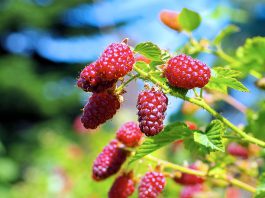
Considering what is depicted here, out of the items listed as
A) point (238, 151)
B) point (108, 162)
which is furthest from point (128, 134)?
point (238, 151)

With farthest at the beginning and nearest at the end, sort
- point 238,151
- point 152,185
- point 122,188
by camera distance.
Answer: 1. point 238,151
2. point 122,188
3. point 152,185

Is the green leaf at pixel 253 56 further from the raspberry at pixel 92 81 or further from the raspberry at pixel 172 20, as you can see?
the raspberry at pixel 92 81

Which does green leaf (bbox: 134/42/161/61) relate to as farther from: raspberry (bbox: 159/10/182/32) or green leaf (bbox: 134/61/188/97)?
raspberry (bbox: 159/10/182/32)

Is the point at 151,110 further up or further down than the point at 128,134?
further up

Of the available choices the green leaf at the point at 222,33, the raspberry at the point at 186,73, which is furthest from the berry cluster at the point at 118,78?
the green leaf at the point at 222,33

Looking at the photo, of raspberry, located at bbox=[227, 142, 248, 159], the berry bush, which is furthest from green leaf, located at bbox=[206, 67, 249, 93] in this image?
raspberry, located at bbox=[227, 142, 248, 159]

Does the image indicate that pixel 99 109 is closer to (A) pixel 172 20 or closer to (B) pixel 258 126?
(B) pixel 258 126
